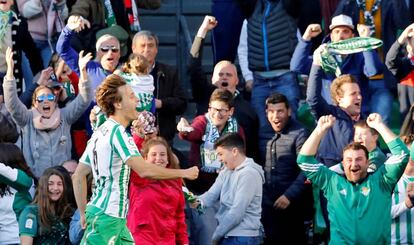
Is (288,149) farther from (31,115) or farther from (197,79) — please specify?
(31,115)

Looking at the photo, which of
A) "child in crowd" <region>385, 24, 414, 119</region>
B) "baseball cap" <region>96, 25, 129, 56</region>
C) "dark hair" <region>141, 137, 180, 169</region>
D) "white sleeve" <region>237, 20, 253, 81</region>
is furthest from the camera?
"white sleeve" <region>237, 20, 253, 81</region>

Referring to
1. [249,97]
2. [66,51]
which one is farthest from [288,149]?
[66,51]

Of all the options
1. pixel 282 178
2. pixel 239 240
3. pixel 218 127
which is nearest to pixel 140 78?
pixel 218 127

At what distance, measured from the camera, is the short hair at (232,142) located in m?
13.1

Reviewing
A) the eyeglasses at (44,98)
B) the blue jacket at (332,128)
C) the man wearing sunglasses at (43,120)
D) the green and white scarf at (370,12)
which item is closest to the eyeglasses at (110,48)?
the man wearing sunglasses at (43,120)

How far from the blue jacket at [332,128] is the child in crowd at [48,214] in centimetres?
265

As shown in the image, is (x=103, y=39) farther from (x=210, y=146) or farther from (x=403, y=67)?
(x=403, y=67)

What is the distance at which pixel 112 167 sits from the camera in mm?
10992

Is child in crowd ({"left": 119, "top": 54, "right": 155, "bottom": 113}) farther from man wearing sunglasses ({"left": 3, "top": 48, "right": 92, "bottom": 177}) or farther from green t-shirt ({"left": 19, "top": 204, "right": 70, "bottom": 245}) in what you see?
green t-shirt ({"left": 19, "top": 204, "right": 70, "bottom": 245})

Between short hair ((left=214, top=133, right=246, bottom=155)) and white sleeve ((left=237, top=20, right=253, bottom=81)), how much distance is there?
6.91 ft

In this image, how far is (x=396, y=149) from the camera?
12.4 meters

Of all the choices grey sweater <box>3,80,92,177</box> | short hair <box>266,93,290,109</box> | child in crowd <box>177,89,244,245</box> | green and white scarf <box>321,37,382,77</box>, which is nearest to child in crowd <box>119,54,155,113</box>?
child in crowd <box>177,89,244,245</box>

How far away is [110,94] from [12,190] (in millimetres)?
2709

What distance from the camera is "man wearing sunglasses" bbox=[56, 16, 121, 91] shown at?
14.2 m
